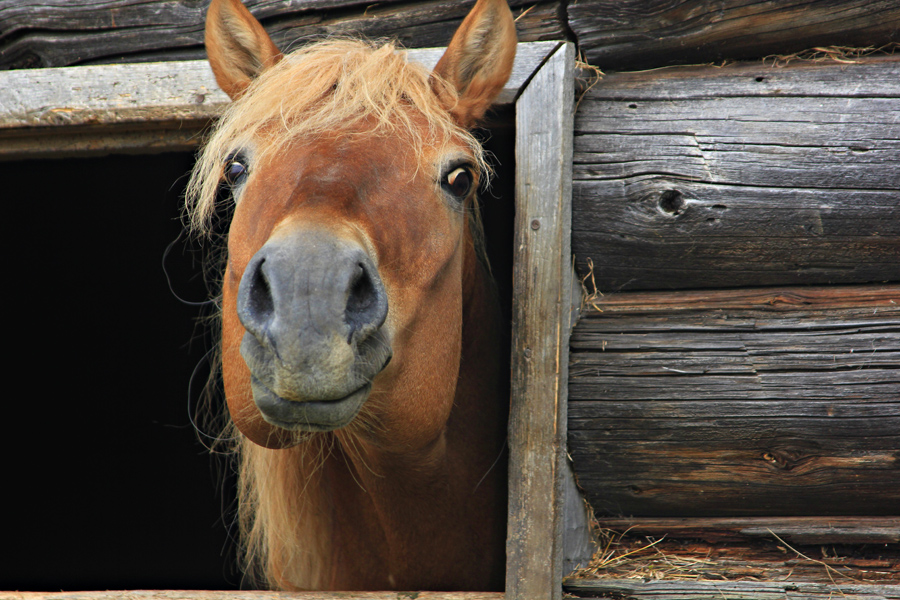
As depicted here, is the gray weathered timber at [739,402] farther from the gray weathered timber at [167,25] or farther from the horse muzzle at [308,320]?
the gray weathered timber at [167,25]

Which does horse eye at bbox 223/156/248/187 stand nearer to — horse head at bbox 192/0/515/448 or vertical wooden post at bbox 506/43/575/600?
horse head at bbox 192/0/515/448

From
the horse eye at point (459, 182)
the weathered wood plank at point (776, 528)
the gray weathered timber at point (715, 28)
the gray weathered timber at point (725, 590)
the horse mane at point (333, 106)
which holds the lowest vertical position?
the gray weathered timber at point (725, 590)

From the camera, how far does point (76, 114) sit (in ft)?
6.59

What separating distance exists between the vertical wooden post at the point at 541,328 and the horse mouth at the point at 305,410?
0.62 metres

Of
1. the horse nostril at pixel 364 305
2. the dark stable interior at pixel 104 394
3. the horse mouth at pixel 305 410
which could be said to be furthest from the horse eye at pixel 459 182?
the dark stable interior at pixel 104 394

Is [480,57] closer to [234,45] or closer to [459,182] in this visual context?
[459,182]

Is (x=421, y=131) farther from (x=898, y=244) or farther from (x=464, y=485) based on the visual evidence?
(x=898, y=244)

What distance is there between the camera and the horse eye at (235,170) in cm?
158

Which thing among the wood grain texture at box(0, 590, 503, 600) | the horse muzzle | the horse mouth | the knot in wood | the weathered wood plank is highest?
the knot in wood

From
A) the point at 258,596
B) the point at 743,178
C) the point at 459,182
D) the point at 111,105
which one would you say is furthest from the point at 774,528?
the point at 111,105

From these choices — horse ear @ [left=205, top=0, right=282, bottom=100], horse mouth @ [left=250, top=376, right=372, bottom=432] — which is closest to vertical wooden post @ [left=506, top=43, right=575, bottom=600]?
horse mouth @ [left=250, top=376, right=372, bottom=432]

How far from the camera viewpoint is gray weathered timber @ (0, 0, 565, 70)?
6.71 feet

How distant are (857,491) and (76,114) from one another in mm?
2486

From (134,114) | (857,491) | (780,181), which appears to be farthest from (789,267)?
(134,114)
